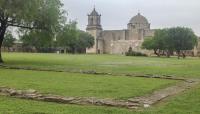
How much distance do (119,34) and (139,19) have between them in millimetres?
15041

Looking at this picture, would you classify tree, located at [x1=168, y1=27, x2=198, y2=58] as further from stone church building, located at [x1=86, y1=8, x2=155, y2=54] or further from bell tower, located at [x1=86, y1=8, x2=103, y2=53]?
bell tower, located at [x1=86, y1=8, x2=103, y2=53]

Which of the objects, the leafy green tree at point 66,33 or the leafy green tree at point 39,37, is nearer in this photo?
the leafy green tree at point 39,37

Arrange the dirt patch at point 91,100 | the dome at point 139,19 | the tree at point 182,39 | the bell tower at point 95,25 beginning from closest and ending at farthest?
the dirt patch at point 91,100
the tree at point 182,39
the dome at point 139,19
the bell tower at point 95,25

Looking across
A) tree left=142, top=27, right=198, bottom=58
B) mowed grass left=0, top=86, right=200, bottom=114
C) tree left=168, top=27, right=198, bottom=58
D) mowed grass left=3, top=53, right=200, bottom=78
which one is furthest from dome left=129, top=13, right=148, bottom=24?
mowed grass left=0, top=86, right=200, bottom=114

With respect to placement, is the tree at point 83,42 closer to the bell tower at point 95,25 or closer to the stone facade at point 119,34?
the stone facade at point 119,34

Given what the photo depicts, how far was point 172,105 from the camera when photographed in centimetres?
1262

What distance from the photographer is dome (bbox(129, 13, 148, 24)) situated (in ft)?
606

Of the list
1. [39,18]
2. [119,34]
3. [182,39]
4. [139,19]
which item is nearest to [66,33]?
[39,18]

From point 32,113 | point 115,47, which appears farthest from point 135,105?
point 115,47

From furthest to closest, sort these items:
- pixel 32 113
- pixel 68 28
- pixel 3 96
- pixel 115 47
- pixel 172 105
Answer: pixel 115 47
pixel 68 28
pixel 3 96
pixel 172 105
pixel 32 113

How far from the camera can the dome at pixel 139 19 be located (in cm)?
18462

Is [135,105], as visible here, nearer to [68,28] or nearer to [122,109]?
[122,109]

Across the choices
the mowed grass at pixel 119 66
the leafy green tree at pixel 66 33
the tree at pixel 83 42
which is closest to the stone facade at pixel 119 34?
the tree at pixel 83 42

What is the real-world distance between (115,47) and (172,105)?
565ft
